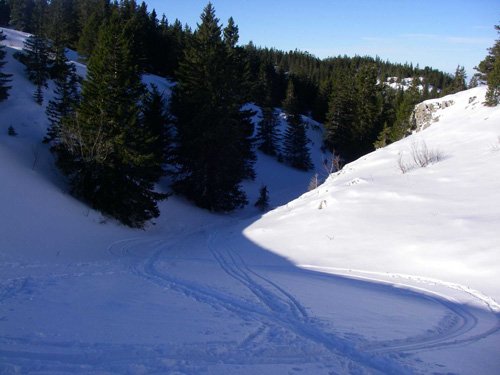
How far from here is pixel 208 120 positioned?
79.0ft

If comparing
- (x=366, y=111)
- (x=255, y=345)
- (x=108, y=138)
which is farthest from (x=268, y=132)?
(x=255, y=345)

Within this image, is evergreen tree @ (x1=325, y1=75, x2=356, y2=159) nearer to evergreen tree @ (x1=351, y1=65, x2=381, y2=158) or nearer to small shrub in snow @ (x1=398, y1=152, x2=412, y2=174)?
evergreen tree @ (x1=351, y1=65, x2=381, y2=158)

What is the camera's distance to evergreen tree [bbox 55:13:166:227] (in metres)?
17.7

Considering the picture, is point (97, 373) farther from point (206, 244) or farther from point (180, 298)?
point (206, 244)

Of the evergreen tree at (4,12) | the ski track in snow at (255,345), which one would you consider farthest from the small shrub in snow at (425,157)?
the evergreen tree at (4,12)

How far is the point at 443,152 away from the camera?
18359 mm

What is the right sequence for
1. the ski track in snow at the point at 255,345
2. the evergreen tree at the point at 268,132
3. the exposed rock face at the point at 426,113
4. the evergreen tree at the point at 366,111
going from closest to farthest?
the ski track in snow at the point at 255,345
the exposed rock face at the point at 426,113
the evergreen tree at the point at 366,111
the evergreen tree at the point at 268,132

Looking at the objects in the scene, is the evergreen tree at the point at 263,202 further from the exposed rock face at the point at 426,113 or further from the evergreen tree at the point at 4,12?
the evergreen tree at the point at 4,12

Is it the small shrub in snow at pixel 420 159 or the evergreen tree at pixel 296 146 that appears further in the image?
the evergreen tree at pixel 296 146

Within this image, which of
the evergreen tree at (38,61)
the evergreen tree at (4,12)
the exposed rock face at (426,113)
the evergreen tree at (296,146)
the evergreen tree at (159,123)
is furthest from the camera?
the evergreen tree at (4,12)

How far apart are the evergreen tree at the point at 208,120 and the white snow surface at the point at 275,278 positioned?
164 inches

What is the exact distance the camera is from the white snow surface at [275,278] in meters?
4.84

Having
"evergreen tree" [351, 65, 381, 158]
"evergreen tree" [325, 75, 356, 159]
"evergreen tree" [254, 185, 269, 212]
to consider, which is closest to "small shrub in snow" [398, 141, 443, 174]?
"evergreen tree" [254, 185, 269, 212]

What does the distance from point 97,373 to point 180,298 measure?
3.14 m
